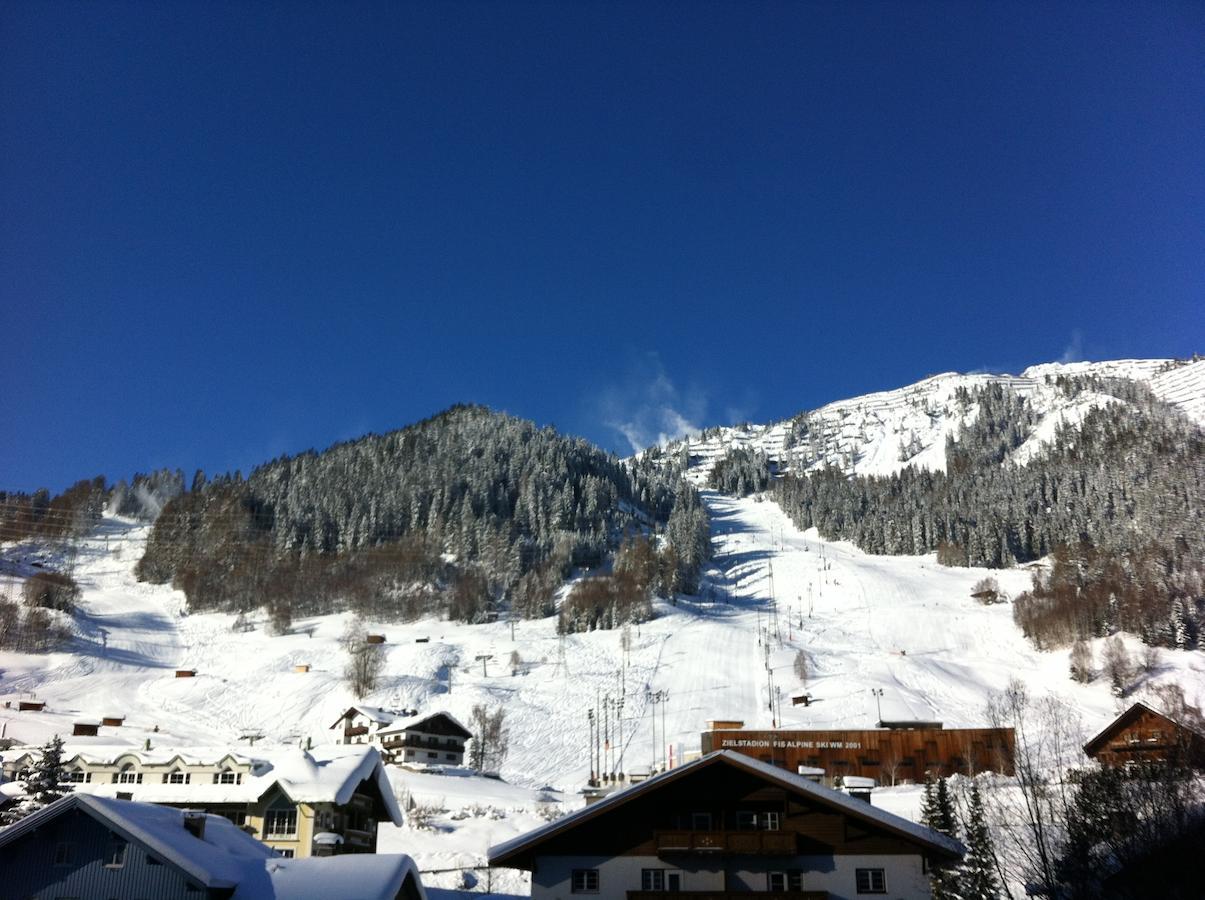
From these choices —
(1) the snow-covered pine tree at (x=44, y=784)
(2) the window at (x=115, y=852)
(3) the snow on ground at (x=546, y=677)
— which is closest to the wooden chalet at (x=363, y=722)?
(3) the snow on ground at (x=546, y=677)

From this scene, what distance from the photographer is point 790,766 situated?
7212 cm

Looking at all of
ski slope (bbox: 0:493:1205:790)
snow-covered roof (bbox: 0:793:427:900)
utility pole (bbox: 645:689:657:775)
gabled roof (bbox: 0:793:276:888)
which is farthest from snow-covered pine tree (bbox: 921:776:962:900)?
utility pole (bbox: 645:689:657:775)

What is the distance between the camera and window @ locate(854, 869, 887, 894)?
912 inches

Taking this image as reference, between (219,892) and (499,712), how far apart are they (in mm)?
68763

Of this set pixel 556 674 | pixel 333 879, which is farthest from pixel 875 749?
pixel 333 879

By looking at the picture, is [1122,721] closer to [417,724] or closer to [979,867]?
[979,867]

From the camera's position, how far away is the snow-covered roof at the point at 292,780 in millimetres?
36781

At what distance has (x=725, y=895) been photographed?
76.6ft

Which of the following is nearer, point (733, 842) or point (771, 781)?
point (733, 842)

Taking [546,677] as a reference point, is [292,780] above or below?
below

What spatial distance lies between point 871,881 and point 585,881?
6939 mm

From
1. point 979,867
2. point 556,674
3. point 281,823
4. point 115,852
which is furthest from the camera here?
point 556,674

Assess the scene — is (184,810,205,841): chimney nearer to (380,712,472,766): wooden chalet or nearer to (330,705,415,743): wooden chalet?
(380,712,472,766): wooden chalet

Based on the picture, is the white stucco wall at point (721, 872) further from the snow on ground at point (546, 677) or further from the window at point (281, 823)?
the snow on ground at point (546, 677)
